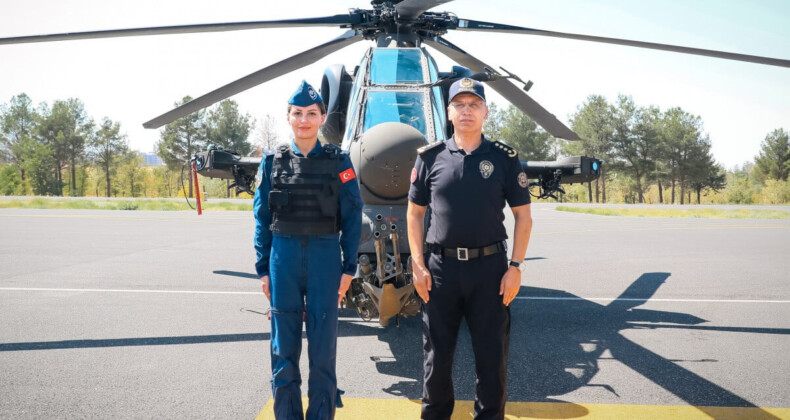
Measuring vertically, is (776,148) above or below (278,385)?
above

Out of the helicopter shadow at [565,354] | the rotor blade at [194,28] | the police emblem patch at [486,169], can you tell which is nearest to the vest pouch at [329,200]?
the police emblem patch at [486,169]

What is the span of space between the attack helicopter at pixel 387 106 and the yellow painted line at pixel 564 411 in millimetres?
735

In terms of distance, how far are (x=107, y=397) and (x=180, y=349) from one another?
109cm

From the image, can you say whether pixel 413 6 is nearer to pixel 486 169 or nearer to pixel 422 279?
pixel 486 169

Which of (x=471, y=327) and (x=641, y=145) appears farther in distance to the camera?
(x=641, y=145)

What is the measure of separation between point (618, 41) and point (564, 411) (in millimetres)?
4269

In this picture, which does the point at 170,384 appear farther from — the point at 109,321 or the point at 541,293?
the point at 541,293

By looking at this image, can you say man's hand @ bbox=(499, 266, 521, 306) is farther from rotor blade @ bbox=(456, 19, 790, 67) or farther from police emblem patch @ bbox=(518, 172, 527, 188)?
rotor blade @ bbox=(456, 19, 790, 67)

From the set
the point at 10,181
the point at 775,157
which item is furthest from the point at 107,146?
the point at 775,157

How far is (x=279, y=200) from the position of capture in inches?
106

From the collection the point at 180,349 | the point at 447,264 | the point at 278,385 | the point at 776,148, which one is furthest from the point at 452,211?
the point at 776,148

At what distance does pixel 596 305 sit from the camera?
6434 mm

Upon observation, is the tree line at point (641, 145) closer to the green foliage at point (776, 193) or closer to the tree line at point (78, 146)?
the green foliage at point (776, 193)

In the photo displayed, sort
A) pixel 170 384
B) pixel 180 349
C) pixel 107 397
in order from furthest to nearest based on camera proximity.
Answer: pixel 180 349 < pixel 170 384 < pixel 107 397
